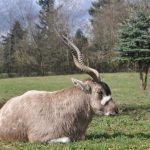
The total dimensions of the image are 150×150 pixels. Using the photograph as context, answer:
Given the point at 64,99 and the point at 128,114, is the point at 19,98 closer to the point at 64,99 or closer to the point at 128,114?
the point at 64,99

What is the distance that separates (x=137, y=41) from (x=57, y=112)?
28.5 metres

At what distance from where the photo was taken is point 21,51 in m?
78.4

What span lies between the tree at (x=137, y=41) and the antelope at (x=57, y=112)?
2717cm

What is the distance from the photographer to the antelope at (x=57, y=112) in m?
10.2

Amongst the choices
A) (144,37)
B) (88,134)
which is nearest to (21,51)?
(144,37)

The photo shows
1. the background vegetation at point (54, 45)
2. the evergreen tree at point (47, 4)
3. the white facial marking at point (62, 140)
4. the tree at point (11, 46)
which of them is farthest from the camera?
the evergreen tree at point (47, 4)

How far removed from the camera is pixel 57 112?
10414mm

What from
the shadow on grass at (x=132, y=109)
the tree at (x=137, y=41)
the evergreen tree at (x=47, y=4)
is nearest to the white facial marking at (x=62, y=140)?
the shadow on grass at (x=132, y=109)

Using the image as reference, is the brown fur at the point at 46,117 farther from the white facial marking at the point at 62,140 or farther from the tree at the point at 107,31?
the tree at the point at 107,31

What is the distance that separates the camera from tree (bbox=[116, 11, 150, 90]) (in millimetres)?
37719

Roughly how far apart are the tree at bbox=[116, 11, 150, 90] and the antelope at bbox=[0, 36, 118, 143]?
89.1 feet

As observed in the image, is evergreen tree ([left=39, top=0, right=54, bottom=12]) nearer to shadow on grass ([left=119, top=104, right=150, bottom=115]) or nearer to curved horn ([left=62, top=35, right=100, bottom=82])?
shadow on grass ([left=119, top=104, right=150, bottom=115])

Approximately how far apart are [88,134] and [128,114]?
5504mm

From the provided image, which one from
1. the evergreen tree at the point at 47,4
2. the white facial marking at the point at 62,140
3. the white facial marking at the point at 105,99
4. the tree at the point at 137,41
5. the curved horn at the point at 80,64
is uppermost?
the evergreen tree at the point at 47,4
